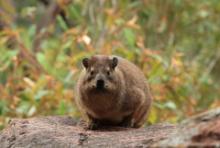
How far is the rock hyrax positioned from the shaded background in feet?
8.44

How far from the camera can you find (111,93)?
6.82 m

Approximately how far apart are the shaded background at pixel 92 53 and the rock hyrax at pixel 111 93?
8.44 feet

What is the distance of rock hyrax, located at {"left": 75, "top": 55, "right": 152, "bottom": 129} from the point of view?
6755 mm

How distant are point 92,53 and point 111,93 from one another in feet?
12.2

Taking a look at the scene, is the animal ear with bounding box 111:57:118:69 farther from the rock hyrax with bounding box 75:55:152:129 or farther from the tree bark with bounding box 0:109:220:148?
the tree bark with bounding box 0:109:220:148

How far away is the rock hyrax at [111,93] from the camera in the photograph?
6.76 meters

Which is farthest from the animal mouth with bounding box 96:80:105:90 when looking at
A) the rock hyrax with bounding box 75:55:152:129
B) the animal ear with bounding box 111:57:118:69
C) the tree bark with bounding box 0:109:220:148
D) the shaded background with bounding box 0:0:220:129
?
the shaded background with bounding box 0:0:220:129

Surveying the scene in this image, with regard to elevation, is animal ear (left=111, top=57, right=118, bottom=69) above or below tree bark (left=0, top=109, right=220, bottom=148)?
above

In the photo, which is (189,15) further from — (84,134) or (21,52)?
(84,134)

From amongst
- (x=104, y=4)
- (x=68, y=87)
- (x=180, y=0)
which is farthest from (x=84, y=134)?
(x=180, y=0)

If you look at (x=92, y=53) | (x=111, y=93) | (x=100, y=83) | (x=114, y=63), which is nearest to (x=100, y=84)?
(x=100, y=83)

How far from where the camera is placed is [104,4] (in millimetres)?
12492

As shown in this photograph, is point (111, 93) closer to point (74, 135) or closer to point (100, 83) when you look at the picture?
point (100, 83)

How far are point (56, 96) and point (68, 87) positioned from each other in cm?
82
